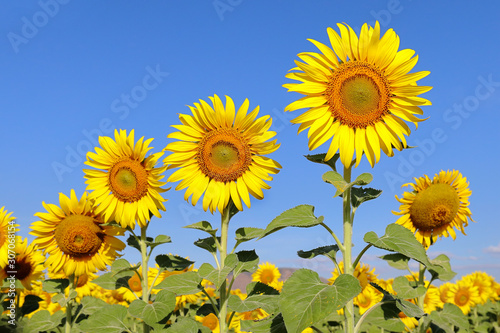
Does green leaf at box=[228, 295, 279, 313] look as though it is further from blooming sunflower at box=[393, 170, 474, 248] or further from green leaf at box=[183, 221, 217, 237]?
blooming sunflower at box=[393, 170, 474, 248]

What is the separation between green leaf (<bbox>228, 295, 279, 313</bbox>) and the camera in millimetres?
4309

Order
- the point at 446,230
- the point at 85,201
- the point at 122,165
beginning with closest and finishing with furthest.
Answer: the point at 122,165, the point at 85,201, the point at 446,230

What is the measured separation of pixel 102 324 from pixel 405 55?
4.15 meters

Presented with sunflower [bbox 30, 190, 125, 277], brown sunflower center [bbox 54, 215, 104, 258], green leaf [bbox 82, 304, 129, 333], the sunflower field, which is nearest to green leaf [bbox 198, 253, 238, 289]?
the sunflower field

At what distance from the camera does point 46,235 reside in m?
6.46

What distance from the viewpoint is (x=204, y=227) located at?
15.2 ft

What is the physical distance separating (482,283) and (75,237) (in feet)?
33.3

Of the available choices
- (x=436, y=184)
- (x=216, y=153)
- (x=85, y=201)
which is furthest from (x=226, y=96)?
(x=436, y=184)

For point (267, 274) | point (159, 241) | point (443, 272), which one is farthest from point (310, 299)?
point (267, 274)

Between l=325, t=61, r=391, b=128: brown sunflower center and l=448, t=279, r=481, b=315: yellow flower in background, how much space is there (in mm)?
8639

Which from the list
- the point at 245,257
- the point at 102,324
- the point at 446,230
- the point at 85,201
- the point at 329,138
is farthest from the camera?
the point at 446,230

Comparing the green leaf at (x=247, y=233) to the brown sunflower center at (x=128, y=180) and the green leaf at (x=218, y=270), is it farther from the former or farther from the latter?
the brown sunflower center at (x=128, y=180)

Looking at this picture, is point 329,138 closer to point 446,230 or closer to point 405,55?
point 405,55

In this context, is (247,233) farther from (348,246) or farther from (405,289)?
(405,289)
